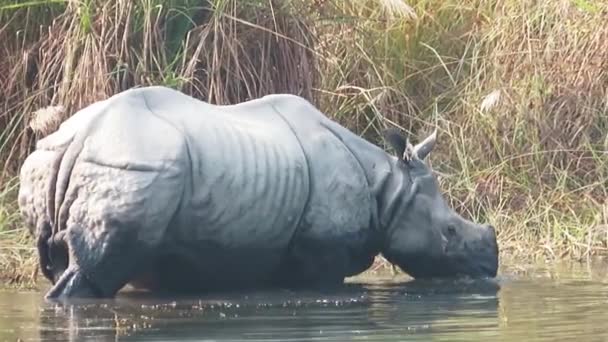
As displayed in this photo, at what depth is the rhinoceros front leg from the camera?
8461mm

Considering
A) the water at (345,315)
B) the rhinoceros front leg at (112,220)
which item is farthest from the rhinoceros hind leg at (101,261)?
the water at (345,315)

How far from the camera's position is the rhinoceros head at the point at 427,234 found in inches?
386

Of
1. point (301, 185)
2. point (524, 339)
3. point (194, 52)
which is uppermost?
point (194, 52)

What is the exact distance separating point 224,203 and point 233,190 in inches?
3.7

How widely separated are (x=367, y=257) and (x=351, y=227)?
43 cm

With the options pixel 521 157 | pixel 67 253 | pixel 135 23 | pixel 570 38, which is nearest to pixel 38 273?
pixel 67 253

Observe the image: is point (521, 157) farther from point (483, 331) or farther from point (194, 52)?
point (483, 331)

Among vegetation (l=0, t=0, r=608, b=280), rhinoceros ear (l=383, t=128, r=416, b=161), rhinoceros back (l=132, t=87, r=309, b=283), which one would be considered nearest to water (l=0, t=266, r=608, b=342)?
rhinoceros back (l=132, t=87, r=309, b=283)

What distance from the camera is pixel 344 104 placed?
13.9 metres

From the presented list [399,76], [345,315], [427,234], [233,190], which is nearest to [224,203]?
[233,190]

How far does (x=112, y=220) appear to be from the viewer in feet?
27.7

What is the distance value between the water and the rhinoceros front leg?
17cm

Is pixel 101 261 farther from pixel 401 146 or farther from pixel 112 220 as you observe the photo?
pixel 401 146

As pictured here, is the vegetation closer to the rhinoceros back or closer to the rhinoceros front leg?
the rhinoceros front leg
